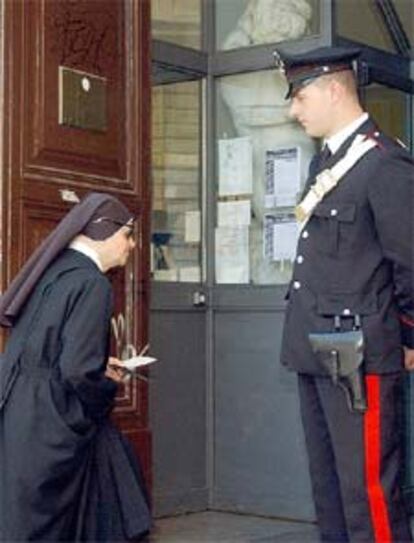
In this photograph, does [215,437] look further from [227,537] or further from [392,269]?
[392,269]

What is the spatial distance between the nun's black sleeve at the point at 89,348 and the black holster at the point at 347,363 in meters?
0.78

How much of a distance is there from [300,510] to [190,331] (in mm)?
1102

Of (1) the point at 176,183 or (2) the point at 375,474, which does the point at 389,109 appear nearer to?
(1) the point at 176,183

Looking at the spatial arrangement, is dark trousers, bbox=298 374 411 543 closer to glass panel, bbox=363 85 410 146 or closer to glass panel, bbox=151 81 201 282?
glass panel, bbox=151 81 201 282

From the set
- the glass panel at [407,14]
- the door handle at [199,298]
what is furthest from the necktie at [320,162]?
the glass panel at [407,14]

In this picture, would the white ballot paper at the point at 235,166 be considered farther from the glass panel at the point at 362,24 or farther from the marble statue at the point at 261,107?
the glass panel at the point at 362,24

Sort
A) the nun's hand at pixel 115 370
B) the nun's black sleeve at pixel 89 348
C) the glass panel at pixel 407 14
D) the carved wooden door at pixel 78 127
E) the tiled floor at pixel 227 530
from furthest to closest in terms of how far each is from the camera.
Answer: the glass panel at pixel 407 14, the tiled floor at pixel 227 530, the carved wooden door at pixel 78 127, the nun's hand at pixel 115 370, the nun's black sleeve at pixel 89 348

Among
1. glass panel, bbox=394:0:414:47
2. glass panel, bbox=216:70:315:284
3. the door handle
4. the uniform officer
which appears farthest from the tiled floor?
glass panel, bbox=394:0:414:47

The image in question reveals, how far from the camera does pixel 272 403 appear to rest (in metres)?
6.96

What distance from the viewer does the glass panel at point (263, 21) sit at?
6.94m

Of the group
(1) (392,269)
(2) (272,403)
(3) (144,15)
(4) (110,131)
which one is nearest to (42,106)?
(4) (110,131)

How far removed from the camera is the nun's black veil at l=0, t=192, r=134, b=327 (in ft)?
15.1

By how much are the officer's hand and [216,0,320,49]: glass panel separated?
2.46m

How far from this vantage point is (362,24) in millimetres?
7078
